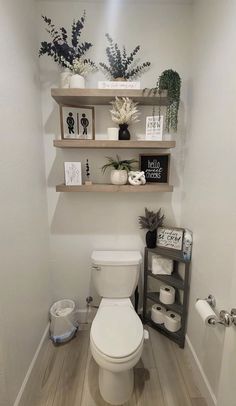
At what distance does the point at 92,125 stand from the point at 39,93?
18.0 inches

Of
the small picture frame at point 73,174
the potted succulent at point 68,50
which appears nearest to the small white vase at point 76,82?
the potted succulent at point 68,50

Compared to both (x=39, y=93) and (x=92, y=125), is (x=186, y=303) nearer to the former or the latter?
(x=92, y=125)

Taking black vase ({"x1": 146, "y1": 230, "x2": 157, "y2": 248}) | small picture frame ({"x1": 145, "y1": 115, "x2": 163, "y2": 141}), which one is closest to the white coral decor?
small picture frame ({"x1": 145, "y1": 115, "x2": 163, "y2": 141})

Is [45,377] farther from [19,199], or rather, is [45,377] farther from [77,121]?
[77,121]

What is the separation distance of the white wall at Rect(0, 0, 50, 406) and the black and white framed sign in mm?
816

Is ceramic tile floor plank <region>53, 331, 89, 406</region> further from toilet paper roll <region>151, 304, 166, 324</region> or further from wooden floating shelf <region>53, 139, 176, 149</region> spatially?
wooden floating shelf <region>53, 139, 176, 149</region>

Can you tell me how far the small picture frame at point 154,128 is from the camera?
1529 mm

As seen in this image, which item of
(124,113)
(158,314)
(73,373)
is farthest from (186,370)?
(124,113)

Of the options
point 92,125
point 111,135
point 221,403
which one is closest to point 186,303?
point 221,403

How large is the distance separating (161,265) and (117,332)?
26.2 inches

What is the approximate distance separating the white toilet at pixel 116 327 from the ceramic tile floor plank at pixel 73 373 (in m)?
0.17

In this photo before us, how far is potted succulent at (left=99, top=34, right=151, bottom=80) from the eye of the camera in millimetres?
1534

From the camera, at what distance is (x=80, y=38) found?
157 cm

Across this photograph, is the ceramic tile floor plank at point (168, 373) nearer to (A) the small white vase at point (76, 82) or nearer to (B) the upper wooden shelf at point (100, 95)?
(B) the upper wooden shelf at point (100, 95)
